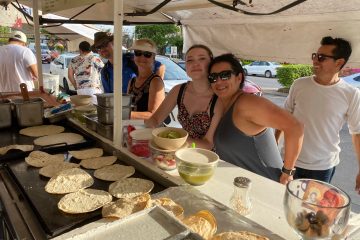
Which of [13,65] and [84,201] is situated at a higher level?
[13,65]

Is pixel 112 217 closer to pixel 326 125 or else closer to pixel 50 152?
pixel 50 152

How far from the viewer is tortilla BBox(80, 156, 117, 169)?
1588 mm

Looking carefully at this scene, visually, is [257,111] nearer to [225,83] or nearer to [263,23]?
[225,83]

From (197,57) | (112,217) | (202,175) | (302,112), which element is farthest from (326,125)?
(112,217)

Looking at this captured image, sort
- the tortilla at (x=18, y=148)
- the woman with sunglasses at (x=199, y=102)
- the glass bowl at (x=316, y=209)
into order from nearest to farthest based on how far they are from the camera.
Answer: the glass bowl at (x=316, y=209), the tortilla at (x=18, y=148), the woman with sunglasses at (x=199, y=102)

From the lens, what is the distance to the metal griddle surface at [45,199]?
105 centimetres

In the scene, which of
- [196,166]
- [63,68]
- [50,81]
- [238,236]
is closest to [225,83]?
[196,166]

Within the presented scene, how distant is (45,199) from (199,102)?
139 cm

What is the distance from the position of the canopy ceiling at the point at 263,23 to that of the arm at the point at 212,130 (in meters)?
0.70

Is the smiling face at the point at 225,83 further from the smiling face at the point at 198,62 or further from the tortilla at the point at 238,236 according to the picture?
the tortilla at the point at 238,236

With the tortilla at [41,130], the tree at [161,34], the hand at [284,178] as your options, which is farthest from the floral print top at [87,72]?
the tree at [161,34]

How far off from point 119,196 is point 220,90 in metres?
1.05

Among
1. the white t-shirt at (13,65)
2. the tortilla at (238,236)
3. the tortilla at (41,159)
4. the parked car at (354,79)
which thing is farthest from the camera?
the parked car at (354,79)

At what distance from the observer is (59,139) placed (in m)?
2.01
